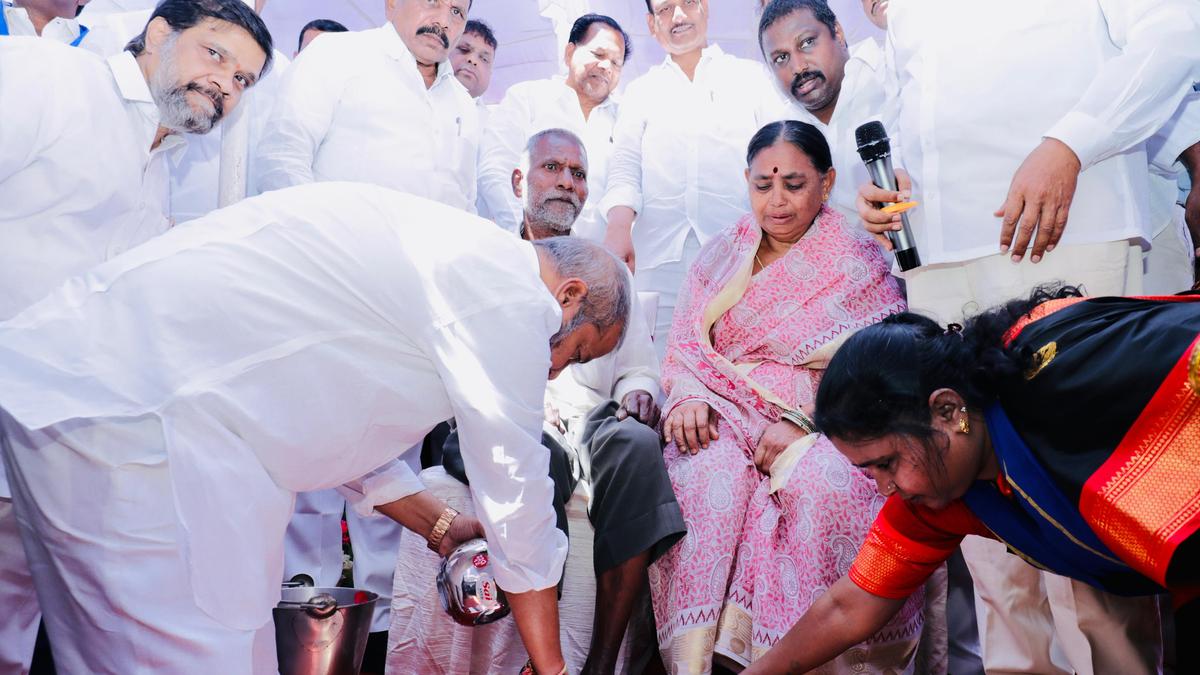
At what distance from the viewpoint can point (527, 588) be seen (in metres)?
1.78

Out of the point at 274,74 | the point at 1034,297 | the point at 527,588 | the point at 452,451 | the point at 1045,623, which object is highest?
the point at 274,74

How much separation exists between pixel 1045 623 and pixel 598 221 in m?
2.54

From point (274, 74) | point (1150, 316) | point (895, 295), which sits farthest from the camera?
point (274, 74)

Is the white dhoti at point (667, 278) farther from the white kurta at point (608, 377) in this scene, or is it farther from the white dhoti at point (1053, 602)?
the white dhoti at point (1053, 602)

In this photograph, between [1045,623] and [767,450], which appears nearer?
[1045,623]

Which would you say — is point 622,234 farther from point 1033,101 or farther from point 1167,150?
point 1167,150

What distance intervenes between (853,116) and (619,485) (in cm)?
143

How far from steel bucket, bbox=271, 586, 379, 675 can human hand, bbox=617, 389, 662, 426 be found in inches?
39.4

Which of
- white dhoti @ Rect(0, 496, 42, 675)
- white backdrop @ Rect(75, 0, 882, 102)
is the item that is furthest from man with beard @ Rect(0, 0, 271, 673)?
white backdrop @ Rect(75, 0, 882, 102)

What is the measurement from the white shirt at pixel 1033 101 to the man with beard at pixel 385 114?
1.73 m

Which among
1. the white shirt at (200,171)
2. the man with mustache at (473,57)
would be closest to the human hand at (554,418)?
the white shirt at (200,171)

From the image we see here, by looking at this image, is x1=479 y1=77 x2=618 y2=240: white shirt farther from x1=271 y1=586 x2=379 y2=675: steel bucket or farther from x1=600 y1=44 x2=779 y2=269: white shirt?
x1=271 y1=586 x2=379 y2=675: steel bucket

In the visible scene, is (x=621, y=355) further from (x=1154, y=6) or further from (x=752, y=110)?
(x=1154, y=6)

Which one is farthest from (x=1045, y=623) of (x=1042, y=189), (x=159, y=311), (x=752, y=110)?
(x=752, y=110)
